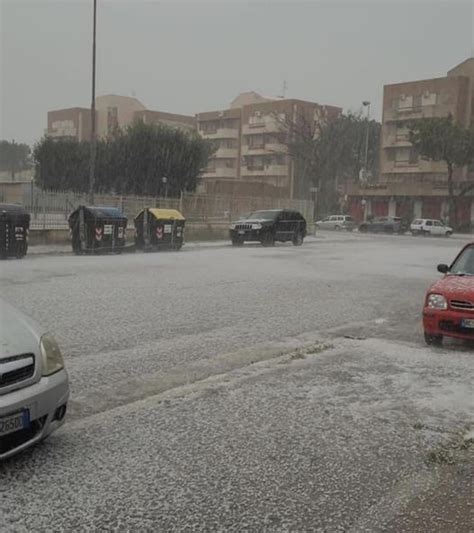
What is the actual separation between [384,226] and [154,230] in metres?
33.2

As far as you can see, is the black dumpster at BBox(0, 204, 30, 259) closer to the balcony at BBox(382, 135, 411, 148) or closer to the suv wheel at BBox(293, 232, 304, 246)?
the suv wheel at BBox(293, 232, 304, 246)

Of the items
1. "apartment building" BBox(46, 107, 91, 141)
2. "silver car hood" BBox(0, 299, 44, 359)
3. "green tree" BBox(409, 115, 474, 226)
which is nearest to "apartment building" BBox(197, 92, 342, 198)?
"green tree" BBox(409, 115, 474, 226)

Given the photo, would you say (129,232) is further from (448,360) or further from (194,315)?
(448,360)

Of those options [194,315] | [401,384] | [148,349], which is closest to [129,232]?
[194,315]

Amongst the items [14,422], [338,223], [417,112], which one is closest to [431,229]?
[338,223]

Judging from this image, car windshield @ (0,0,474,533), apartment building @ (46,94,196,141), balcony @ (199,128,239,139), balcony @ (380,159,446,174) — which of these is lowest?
car windshield @ (0,0,474,533)

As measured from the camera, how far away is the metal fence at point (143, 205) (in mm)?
24234

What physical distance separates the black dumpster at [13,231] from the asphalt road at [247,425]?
8.46 metres

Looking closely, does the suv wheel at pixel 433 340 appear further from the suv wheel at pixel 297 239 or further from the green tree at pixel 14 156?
the green tree at pixel 14 156

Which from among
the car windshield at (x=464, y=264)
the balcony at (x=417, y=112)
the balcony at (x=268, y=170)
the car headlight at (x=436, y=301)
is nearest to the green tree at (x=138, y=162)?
the balcony at (x=417, y=112)

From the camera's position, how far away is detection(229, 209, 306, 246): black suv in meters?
28.3

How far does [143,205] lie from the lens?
2939cm

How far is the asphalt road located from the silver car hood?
75cm

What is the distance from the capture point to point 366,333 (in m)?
8.99
